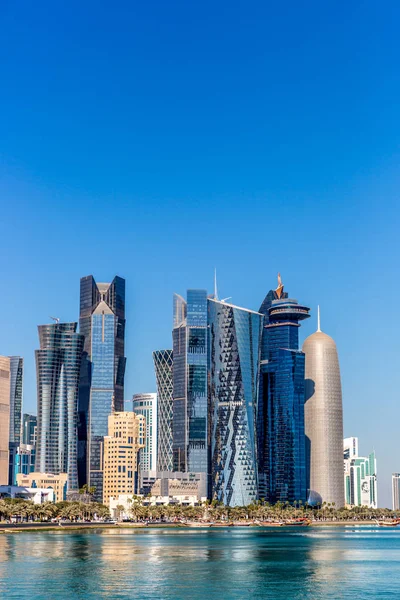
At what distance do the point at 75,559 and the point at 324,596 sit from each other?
58379 mm

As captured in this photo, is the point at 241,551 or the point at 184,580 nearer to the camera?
the point at 184,580

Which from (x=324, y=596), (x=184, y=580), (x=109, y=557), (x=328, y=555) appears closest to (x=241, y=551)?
(x=328, y=555)

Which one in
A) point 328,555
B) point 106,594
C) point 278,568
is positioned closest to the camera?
point 106,594

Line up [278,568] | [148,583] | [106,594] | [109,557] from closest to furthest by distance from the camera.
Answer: [106,594] < [148,583] < [278,568] < [109,557]

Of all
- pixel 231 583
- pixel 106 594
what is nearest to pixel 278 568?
pixel 231 583

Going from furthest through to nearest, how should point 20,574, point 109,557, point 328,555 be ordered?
point 328,555 → point 109,557 → point 20,574

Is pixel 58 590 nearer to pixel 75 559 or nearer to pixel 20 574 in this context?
pixel 20 574

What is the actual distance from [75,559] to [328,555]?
5310 cm

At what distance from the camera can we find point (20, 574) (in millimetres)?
141000

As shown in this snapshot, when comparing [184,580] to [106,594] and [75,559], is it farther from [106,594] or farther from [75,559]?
[75,559]

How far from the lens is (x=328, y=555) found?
190 m

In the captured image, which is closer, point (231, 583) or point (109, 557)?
point (231, 583)

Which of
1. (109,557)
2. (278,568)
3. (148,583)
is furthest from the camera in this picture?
(109,557)

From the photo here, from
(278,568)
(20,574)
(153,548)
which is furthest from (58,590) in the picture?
(153,548)
